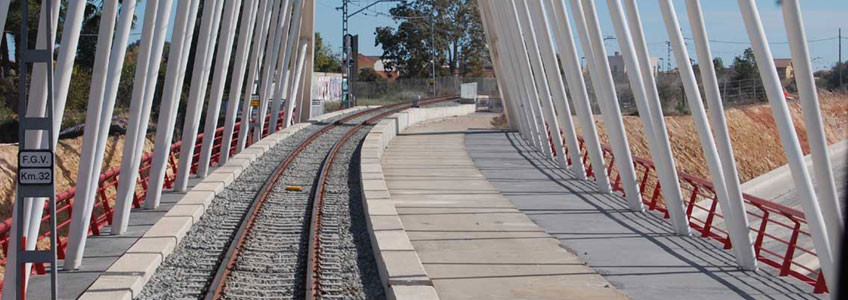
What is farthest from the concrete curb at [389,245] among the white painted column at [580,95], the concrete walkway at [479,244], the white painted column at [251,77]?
the white painted column at [251,77]

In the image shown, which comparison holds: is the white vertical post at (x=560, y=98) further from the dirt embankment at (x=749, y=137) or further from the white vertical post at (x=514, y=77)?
the dirt embankment at (x=749, y=137)

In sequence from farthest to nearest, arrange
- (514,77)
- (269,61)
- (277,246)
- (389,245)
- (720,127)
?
(514,77)
(269,61)
(277,246)
(720,127)
(389,245)

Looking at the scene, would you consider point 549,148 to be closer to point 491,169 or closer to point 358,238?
point 491,169

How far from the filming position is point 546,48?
2378cm

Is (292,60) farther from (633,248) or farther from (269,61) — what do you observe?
(633,248)

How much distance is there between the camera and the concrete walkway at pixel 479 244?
11.1 m

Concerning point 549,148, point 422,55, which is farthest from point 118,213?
point 422,55

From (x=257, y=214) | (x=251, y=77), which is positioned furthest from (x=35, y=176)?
(x=251, y=77)

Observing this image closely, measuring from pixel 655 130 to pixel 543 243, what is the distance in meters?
2.71

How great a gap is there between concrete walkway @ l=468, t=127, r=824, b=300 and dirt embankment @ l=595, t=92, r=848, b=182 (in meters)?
26.1

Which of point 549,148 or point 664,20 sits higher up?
point 664,20

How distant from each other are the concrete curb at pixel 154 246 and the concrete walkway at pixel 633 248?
497cm

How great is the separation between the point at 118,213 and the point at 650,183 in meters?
29.8

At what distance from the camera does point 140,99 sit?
1488 cm
